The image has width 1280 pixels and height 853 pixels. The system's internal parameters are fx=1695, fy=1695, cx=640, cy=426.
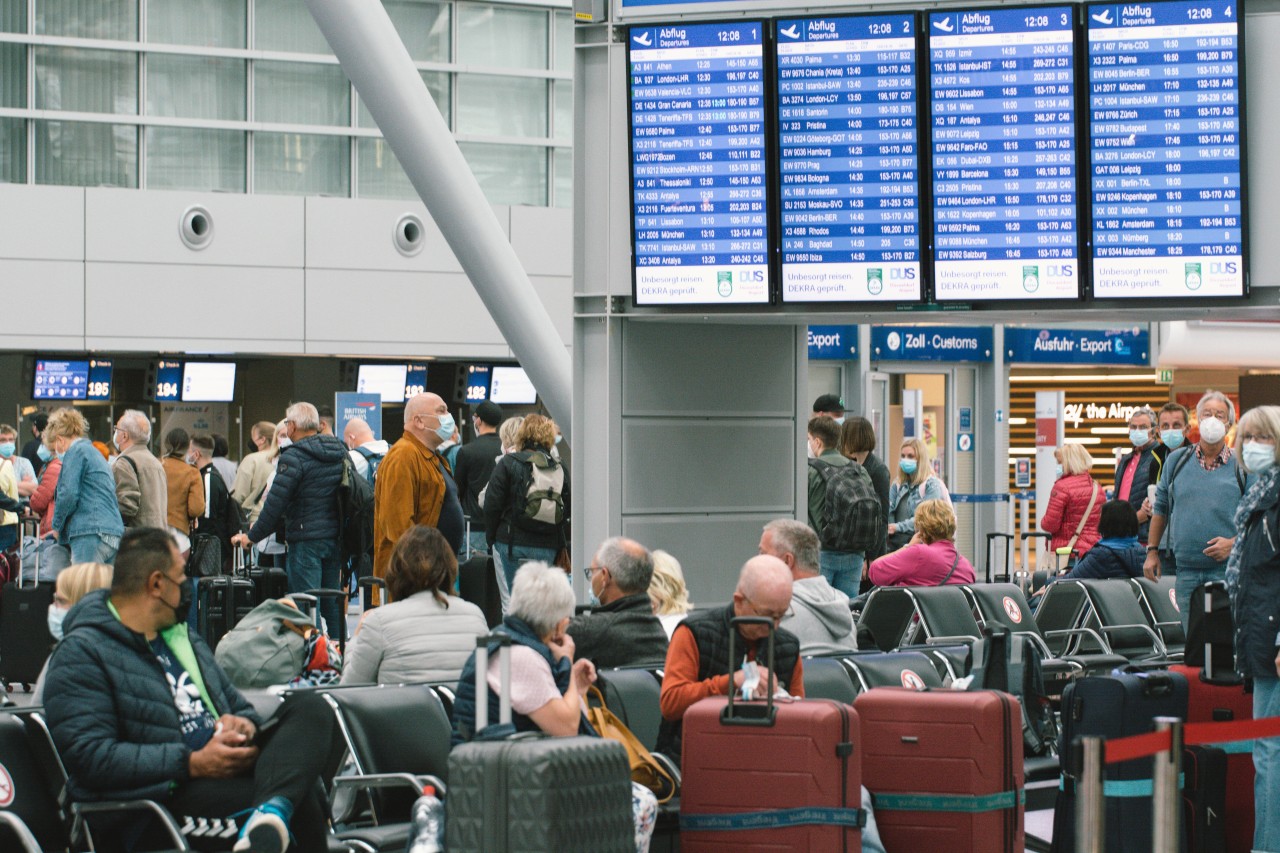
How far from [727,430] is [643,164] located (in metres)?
1.55

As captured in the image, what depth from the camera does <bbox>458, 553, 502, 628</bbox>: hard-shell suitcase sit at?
463 inches

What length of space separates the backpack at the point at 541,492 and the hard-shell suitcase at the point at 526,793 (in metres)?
5.47

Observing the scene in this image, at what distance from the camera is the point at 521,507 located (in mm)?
10203

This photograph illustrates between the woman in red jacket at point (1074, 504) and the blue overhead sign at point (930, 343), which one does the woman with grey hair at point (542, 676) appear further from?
the blue overhead sign at point (930, 343)

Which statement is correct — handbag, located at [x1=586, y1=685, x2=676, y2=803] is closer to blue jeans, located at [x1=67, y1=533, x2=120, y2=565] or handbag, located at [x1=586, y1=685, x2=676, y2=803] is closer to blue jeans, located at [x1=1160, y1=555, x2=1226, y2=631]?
blue jeans, located at [x1=1160, y1=555, x2=1226, y2=631]

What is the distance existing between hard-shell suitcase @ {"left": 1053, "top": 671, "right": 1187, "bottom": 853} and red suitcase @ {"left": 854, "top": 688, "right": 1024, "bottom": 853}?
486 millimetres

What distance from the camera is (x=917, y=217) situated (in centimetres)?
815

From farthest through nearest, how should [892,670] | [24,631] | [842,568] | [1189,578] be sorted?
1. [24,631]
2. [842,568]
3. [1189,578]
4. [892,670]

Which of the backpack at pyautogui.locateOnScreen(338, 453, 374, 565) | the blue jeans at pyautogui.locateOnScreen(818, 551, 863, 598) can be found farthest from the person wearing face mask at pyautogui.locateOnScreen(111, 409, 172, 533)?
the blue jeans at pyautogui.locateOnScreen(818, 551, 863, 598)

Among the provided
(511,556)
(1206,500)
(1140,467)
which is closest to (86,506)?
(511,556)

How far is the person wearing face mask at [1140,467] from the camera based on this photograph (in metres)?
11.9

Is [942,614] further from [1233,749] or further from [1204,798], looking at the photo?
[1204,798]

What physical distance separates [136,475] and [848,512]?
4642 millimetres

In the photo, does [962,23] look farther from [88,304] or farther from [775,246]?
[88,304]
